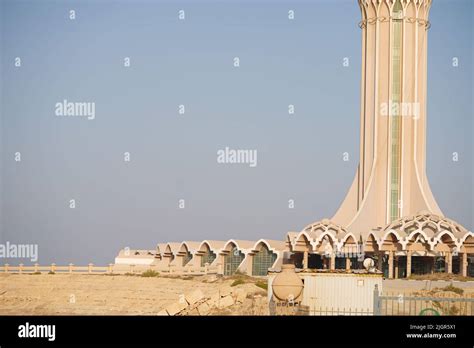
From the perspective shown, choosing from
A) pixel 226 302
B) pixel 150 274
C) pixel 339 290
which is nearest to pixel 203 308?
pixel 226 302

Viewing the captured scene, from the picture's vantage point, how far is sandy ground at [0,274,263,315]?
4784 centimetres

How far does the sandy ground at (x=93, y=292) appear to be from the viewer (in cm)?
4784

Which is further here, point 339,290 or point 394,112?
point 394,112

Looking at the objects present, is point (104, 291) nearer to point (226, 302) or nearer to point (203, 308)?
point (226, 302)

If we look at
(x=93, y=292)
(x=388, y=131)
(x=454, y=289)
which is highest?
(x=388, y=131)

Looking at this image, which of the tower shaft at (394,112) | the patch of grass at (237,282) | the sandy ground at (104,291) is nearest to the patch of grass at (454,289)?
the sandy ground at (104,291)

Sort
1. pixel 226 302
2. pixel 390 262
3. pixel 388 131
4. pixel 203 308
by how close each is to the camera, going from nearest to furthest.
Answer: pixel 203 308 < pixel 226 302 < pixel 390 262 < pixel 388 131

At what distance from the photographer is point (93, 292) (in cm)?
5103

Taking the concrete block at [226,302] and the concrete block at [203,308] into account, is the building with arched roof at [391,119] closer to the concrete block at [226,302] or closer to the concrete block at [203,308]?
the concrete block at [226,302]

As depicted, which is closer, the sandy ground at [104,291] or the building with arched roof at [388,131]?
the sandy ground at [104,291]

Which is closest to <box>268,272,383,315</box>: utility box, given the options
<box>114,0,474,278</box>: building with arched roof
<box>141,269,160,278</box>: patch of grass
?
<box>141,269,160,278</box>: patch of grass

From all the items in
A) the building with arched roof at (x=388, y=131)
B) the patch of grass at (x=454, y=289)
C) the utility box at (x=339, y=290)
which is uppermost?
the building with arched roof at (x=388, y=131)

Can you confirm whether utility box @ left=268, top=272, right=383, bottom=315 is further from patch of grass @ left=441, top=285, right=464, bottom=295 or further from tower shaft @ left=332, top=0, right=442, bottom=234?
tower shaft @ left=332, top=0, right=442, bottom=234

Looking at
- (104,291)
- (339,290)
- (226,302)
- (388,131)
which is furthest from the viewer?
(388,131)
